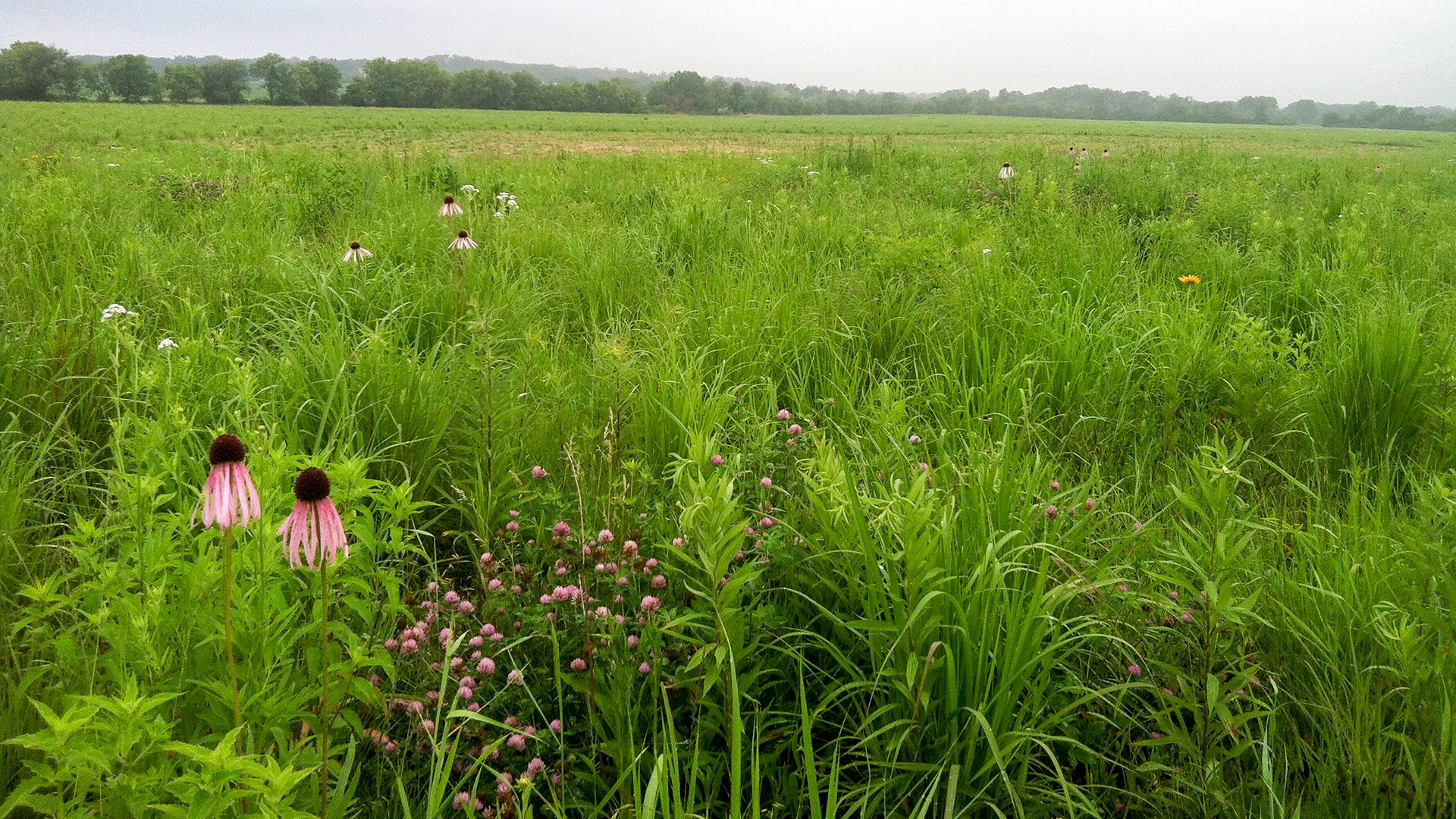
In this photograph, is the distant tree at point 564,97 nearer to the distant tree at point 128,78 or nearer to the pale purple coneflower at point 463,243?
the distant tree at point 128,78

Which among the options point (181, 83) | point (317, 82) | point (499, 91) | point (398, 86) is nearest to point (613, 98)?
point (499, 91)

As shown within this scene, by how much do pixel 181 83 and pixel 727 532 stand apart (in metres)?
91.4

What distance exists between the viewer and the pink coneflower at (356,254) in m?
3.89

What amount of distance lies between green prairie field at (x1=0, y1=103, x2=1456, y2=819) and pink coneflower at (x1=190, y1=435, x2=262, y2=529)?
0.16 metres

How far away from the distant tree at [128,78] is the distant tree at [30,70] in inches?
152

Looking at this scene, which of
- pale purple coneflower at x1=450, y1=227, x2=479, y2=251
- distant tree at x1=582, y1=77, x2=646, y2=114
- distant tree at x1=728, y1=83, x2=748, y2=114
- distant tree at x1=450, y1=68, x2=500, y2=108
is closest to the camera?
pale purple coneflower at x1=450, y1=227, x2=479, y2=251

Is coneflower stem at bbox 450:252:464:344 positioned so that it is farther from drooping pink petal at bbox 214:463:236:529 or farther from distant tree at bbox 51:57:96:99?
distant tree at bbox 51:57:96:99

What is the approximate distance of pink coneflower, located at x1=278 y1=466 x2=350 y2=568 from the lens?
1128 mm

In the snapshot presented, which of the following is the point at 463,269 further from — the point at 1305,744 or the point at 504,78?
the point at 504,78

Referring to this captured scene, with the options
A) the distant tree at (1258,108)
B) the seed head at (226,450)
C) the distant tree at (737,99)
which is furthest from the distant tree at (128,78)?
the distant tree at (1258,108)

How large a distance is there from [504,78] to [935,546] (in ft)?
310

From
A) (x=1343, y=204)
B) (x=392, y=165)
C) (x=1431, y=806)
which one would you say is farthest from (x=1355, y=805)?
(x=392, y=165)

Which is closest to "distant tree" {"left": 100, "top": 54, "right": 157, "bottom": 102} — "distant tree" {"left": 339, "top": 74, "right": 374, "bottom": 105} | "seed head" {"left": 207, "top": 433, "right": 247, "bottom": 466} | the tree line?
the tree line

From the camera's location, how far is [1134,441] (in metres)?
2.85
